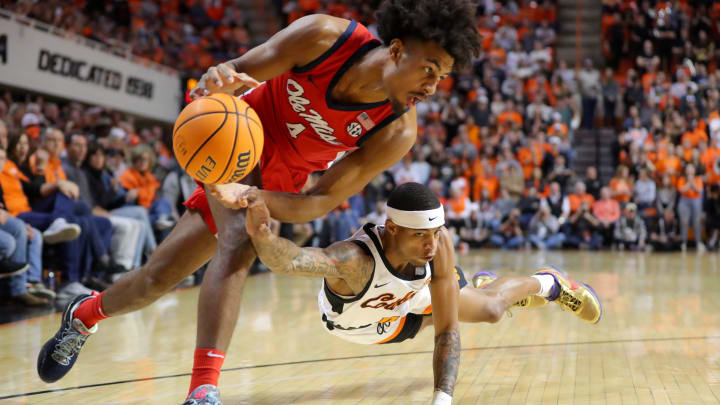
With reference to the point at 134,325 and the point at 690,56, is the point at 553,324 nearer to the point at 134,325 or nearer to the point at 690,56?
the point at 134,325

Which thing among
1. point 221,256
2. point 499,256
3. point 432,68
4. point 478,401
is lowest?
point 499,256

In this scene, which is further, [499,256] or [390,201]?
[499,256]

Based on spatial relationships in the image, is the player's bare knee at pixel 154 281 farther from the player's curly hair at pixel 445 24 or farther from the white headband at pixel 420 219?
the player's curly hair at pixel 445 24

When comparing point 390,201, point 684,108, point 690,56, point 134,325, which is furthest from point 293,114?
point 690,56

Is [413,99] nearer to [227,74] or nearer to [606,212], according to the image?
[227,74]

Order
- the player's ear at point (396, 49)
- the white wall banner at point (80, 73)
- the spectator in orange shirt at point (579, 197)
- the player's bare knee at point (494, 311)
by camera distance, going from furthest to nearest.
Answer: the spectator in orange shirt at point (579, 197)
the white wall banner at point (80, 73)
the player's bare knee at point (494, 311)
the player's ear at point (396, 49)

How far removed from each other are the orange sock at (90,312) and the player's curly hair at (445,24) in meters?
2.04

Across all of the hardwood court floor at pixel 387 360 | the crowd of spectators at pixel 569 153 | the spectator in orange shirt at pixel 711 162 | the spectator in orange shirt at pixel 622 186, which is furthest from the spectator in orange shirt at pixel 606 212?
the hardwood court floor at pixel 387 360

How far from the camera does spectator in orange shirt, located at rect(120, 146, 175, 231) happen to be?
353 inches

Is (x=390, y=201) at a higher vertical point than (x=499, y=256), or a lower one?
higher

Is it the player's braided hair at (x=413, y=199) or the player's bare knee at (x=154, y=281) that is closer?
the player's braided hair at (x=413, y=199)

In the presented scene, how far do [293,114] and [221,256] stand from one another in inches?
34.4

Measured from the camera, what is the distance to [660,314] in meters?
6.61

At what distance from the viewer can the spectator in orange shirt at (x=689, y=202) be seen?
14117 millimetres
